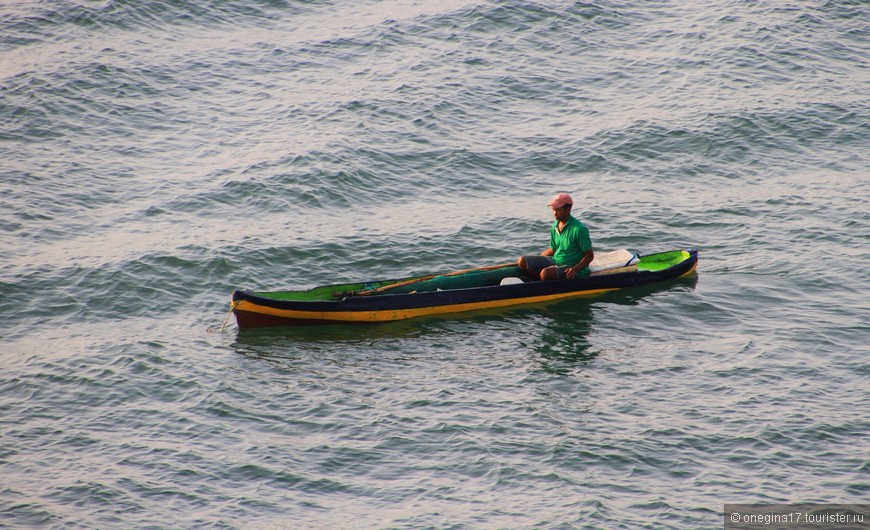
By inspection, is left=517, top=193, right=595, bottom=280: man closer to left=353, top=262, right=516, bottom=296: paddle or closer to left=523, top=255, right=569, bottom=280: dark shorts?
left=523, top=255, right=569, bottom=280: dark shorts

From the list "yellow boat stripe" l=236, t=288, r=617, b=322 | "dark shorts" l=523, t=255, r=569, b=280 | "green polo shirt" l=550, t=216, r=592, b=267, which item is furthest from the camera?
"dark shorts" l=523, t=255, r=569, b=280

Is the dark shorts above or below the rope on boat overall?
above

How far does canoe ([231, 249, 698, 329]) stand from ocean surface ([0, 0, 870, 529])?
0.24 m

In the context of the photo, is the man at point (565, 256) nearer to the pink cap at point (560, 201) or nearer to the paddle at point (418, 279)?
the pink cap at point (560, 201)

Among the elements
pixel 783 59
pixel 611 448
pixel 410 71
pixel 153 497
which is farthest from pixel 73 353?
pixel 783 59

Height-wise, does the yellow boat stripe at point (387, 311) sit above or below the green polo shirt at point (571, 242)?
below

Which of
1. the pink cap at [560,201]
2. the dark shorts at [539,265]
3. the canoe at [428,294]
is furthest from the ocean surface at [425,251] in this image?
the pink cap at [560,201]

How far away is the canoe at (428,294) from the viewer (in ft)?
47.5

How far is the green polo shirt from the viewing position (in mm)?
15430

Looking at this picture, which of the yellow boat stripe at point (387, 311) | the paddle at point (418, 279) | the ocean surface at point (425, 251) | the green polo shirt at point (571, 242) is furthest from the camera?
the green polo shirt at point (571, 242)

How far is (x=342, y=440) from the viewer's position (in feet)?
38.9

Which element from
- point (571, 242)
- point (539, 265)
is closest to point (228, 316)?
point (539, 265)

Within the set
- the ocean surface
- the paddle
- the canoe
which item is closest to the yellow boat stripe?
the canoe

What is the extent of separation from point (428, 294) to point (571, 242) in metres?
2.48
